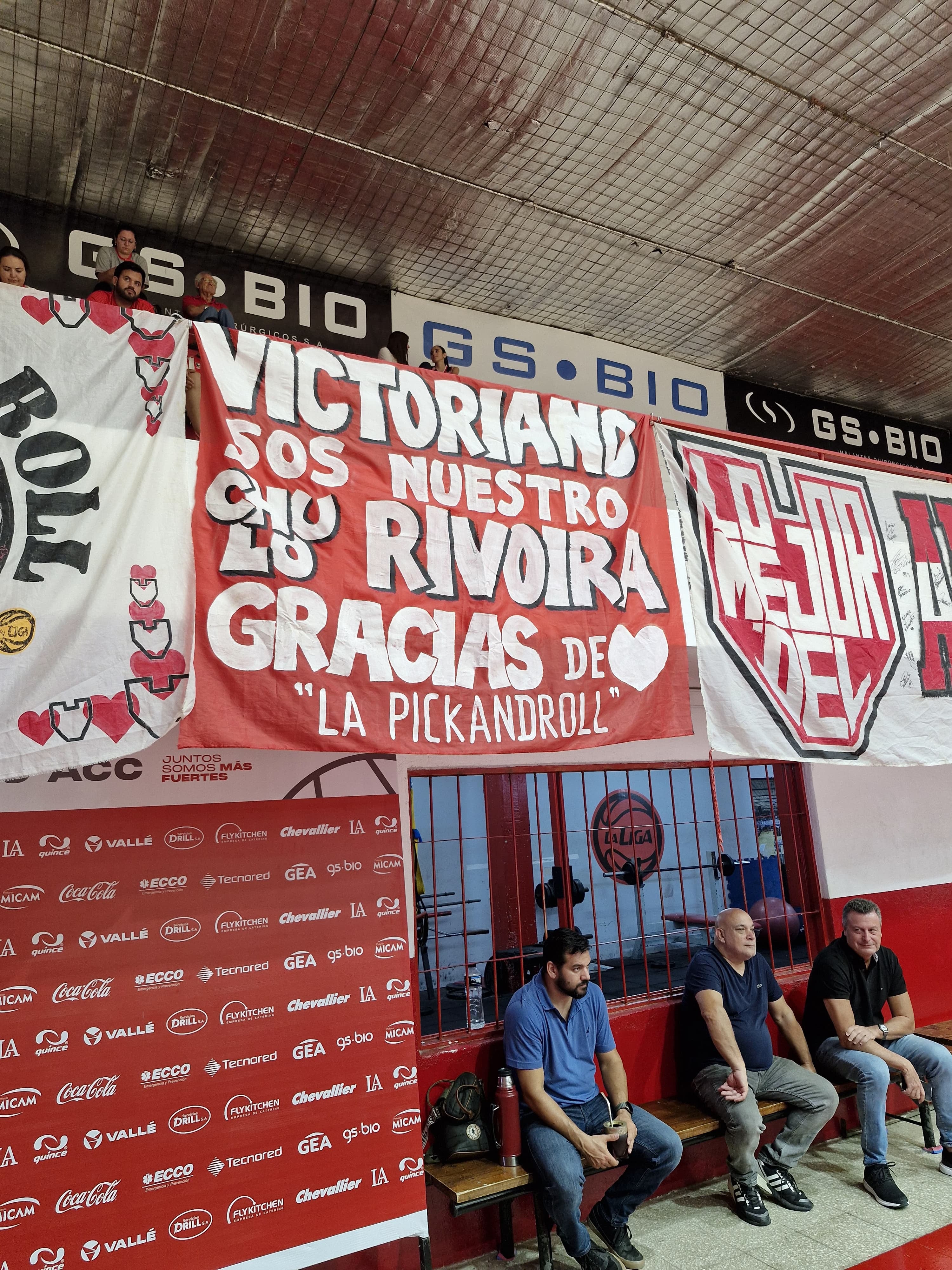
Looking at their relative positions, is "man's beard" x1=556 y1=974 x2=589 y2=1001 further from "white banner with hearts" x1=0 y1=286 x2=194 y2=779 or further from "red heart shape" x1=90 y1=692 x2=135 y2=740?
"red heart shape" x1=90 y1=692 x2=135 y2=740

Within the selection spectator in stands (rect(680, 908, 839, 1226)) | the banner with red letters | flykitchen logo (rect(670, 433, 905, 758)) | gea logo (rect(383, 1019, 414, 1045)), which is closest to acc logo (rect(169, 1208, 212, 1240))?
the banner with red letters

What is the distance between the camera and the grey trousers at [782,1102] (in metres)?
4.07

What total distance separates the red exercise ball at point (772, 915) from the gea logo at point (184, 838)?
343 cm

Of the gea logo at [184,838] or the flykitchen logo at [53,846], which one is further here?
the gea logo at [184,838]

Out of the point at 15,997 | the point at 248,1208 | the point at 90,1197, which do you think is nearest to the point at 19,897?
the point at 15,997

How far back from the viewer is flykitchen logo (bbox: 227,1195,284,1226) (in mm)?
3156

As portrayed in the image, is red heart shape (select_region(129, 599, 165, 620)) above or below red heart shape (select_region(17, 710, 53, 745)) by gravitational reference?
above

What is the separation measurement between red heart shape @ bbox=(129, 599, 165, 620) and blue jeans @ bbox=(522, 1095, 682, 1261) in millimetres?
2604

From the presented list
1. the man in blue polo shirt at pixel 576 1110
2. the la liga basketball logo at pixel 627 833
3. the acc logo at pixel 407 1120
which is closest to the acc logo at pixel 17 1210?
the acc logo at pixel 407 1120

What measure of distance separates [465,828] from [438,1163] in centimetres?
1094

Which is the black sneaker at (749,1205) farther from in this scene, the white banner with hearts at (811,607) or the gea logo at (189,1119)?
the gea logo at (189,1119)

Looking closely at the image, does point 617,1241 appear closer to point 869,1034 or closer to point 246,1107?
point 246,1107

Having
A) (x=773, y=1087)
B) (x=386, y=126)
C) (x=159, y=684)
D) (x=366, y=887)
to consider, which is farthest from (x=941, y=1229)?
(x=386, y=126)

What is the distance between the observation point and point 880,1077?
4352 millimetres
